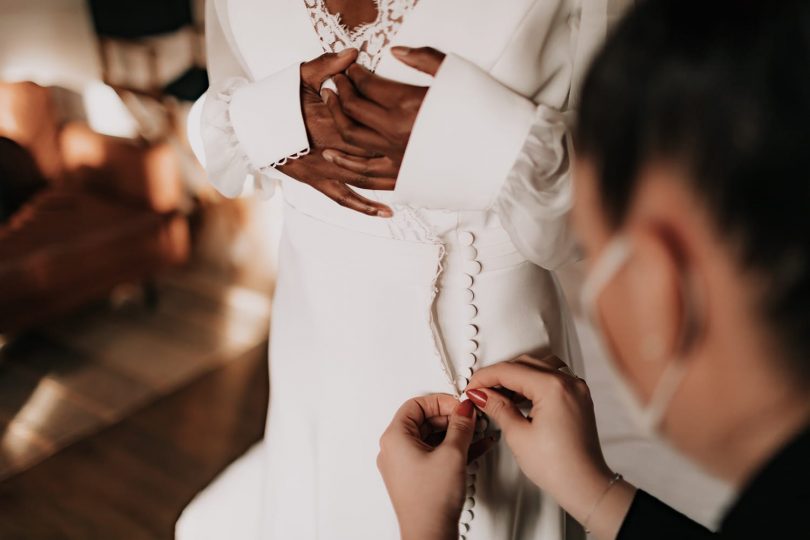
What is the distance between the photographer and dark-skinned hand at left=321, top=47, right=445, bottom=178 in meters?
0.73

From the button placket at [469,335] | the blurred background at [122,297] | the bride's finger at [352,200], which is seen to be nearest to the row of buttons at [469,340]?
the button placket at [469,335]

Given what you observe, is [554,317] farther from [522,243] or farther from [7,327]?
[7,327]

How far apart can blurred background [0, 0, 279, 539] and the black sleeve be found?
59.0 inches

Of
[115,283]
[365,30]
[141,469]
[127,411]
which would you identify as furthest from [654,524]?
[115,283]

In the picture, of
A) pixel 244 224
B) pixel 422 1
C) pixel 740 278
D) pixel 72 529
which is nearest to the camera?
pixel 740 278

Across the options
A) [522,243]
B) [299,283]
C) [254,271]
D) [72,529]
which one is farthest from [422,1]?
[254,271]

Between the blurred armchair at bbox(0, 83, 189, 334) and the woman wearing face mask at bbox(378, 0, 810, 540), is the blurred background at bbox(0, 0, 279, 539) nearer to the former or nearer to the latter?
the blurred armchair at bbox(0, 83, 189, 334)

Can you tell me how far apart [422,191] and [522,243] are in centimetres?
13

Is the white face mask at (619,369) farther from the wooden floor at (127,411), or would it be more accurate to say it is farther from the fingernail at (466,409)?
the wooden floor at (127,411)

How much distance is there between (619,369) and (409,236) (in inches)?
15.8

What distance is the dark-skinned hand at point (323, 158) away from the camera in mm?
810

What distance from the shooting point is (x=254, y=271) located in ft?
11.6

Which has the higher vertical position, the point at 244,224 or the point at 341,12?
the point at 341,12

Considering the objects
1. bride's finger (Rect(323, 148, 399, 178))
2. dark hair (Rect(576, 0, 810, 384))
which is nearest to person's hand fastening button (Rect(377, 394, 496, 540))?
bride's finger (Rect(323, 148, 399, 178))
